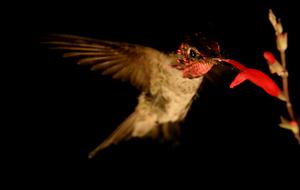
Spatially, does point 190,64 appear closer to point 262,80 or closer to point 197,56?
point 197,56

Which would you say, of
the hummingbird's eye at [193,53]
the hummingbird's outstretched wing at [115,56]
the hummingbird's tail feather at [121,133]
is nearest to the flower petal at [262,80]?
the hummingbird's eye at [193,53]

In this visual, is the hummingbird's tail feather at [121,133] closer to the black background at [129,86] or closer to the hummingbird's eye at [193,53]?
the black background at [129,86]

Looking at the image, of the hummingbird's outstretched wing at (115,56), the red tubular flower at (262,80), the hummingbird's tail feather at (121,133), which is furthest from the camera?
the hummingbird's tail feather at (121,133)

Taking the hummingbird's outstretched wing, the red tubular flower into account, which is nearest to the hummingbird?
the hummingbird's outstretched wing

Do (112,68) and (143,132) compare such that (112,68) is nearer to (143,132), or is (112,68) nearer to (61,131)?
(61,131)

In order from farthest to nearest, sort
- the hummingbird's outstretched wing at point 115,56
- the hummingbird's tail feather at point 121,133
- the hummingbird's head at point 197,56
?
the hummingbird's tail feather at point 121,133
the hummingbird's head at point 197,56
the hummingbird's outstretched wing at point 115,56

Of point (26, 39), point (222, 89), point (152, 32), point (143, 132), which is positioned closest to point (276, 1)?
point (222, 89)

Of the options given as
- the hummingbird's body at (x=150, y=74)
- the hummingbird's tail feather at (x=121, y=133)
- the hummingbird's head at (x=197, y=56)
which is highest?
the hummingbird's head at (x=197, y=56)
